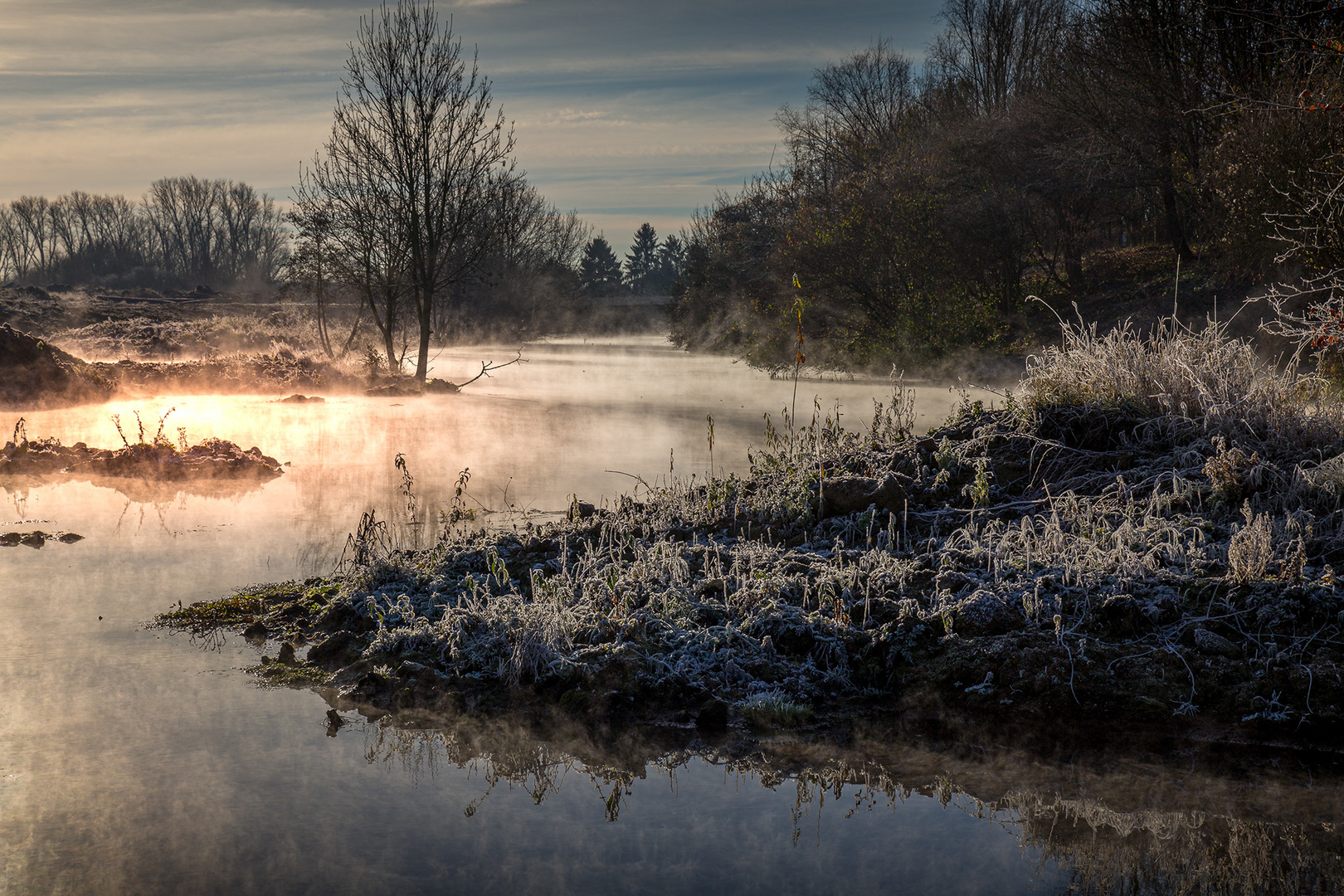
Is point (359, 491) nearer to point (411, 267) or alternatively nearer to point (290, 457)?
point (290, 457)

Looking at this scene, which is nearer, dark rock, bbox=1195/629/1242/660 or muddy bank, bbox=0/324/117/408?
dark rock, bbox=1195/629/1242/660

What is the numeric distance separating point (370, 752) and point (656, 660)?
134 centimetres

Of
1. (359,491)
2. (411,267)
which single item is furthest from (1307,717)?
(411,267)

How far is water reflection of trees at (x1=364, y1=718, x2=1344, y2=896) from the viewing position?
3.01 meters

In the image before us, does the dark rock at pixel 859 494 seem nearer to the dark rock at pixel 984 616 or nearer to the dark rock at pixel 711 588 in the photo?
the dark rock at pixel 711 588

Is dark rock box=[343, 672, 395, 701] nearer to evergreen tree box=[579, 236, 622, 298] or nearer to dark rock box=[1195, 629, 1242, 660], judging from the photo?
dark rock box=[1195, 629, 1242, 660]

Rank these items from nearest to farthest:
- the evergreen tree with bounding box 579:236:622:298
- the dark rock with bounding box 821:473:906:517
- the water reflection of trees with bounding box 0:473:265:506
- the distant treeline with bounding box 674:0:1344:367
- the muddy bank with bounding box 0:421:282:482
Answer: the dark rock with bounding box 821:473:906:517
the water reflection of trees with bounding box 0:473:265:506
the muddy bank with bounding box 0:421:282:482
the distant treeline with bounding box 674:0:1344:367
the evergreen tree with bounding box 579:236:622:298

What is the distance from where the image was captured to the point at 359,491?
30.6 ft

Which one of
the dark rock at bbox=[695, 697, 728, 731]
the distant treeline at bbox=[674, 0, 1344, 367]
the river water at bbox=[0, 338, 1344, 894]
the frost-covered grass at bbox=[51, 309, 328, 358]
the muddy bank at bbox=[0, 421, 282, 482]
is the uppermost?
the distant treeline at bbox=[674, 0, 1344, 367]

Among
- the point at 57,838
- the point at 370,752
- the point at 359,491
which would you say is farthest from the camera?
the point at 359,491

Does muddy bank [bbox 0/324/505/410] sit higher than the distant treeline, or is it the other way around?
the distant treeline

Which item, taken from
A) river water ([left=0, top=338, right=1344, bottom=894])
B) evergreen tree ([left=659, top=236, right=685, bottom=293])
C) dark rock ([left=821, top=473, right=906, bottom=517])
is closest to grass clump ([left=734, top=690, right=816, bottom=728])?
river water ([left=0, top=338, right=1344, bottom=894])

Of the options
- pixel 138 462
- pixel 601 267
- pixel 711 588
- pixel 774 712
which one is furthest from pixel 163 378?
pixel 601 267

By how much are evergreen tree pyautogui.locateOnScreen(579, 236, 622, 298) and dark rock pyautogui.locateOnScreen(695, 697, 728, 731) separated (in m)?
84.1
